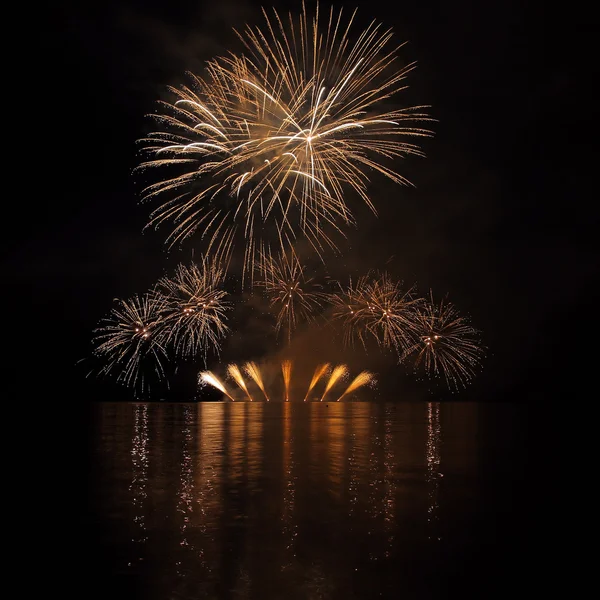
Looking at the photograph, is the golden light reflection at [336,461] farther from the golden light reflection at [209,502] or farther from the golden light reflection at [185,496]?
the golden light reflection at [185,496]

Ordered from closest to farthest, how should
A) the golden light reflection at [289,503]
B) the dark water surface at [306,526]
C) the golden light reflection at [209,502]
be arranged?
the dark water surface at [306,526], the golden light reflection at [209,502], the golden light reflection at [289,503]

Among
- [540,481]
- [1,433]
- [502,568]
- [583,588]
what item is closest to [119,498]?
[502,568]

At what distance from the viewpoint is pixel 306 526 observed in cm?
1202

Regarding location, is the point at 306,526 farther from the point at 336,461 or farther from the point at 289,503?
the point at 336,461

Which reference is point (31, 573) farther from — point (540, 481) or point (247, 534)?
point (540, 481)

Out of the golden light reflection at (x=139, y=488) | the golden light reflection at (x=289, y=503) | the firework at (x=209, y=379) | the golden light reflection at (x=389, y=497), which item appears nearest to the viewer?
the golden light reflection at (x=289, y=503)

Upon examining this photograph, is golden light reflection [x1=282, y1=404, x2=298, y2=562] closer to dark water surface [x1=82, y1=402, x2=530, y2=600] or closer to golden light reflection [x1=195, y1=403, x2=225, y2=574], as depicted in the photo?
dark water surface [x1=82, y1=402, x2=530, y2=600]

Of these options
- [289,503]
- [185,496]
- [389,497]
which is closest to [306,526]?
[289,503]

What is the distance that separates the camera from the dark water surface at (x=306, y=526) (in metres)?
8.70

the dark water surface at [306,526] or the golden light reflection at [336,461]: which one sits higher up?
the dark water surface at [306,526]

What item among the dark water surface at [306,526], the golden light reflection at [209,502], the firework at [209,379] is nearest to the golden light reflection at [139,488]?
the dark water surface at [306,526]

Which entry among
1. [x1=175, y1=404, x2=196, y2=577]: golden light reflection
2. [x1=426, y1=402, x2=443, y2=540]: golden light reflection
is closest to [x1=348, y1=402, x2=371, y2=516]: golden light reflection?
[x1=426, y1=402, x2=443, y2=540]: golden light reflection

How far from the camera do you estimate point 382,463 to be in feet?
70.2

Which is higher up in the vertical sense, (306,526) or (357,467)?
(306,526)
